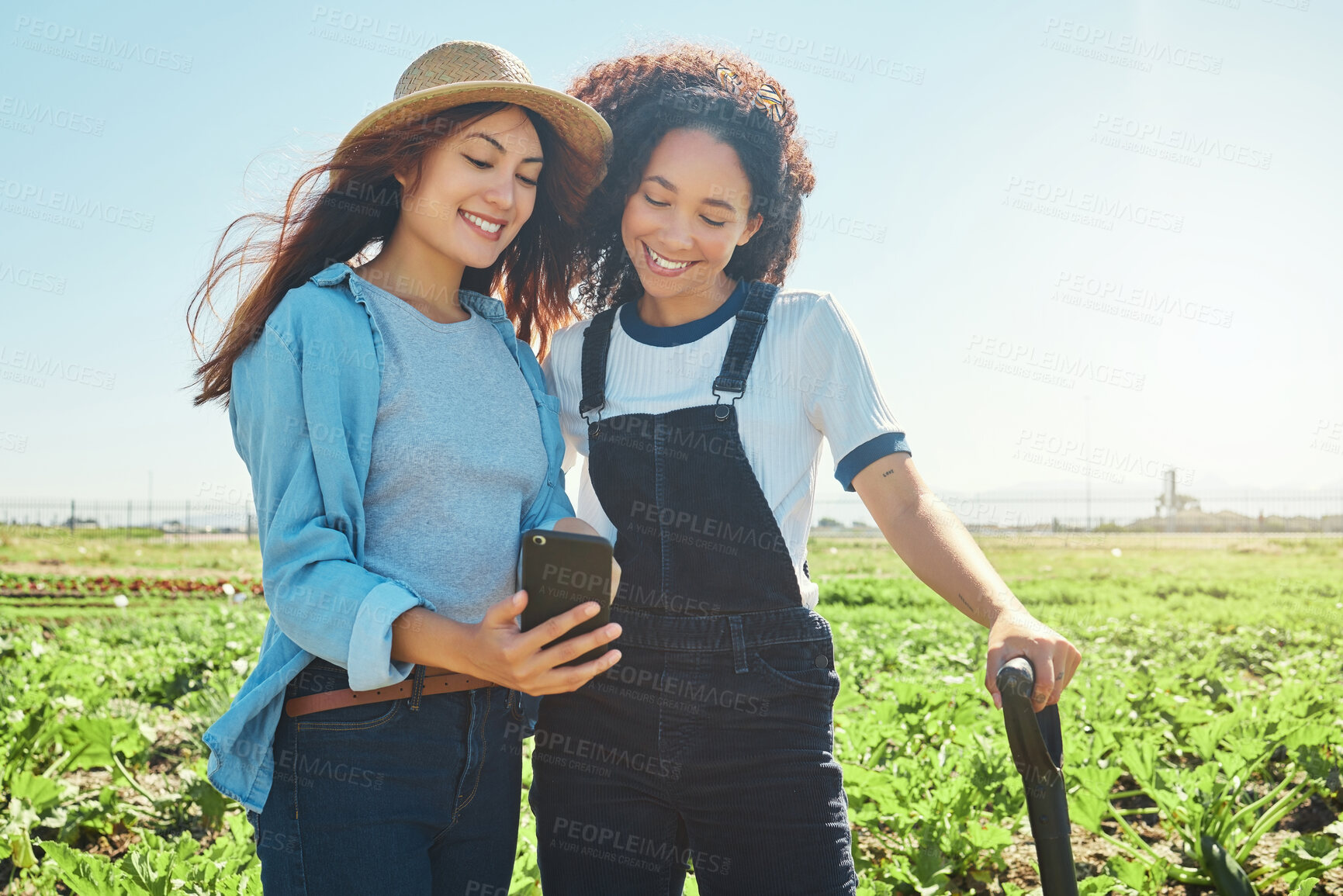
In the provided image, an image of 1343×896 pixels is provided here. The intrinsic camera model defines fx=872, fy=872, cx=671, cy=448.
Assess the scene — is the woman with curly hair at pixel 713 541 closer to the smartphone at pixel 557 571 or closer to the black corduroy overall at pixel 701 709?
the black corduroy overall at pixel 701 709

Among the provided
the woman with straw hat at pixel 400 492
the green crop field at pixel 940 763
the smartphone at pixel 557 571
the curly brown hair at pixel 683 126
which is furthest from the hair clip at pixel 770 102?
the green crop field at pixel 940 763

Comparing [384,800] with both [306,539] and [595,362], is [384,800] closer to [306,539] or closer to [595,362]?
[306,539]

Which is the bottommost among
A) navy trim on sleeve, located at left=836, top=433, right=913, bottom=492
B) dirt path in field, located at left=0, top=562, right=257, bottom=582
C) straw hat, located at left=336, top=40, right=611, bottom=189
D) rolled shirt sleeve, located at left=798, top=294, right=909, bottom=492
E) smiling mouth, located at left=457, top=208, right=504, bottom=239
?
dirt path in field, located at left=0, top=562, right=257, bottom=582

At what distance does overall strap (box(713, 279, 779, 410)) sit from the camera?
168cm

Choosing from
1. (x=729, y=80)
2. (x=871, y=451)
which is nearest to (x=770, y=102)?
(x=729, y=80)

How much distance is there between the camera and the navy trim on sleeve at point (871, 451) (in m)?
1.60

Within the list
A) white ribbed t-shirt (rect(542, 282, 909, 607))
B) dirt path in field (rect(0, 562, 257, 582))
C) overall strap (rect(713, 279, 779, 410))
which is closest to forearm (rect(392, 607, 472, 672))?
white ribbed t-shirt (rect(542, 282, 909, 607))

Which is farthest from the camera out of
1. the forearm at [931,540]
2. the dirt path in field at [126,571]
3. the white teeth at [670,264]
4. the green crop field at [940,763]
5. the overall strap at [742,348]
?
the dirt path in field at [126,571]

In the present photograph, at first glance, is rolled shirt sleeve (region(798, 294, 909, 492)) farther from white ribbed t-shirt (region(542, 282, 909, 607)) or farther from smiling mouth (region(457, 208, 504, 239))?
smiling mouth (region(457, 208, 504, 239))

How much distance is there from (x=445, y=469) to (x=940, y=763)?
7.37 ft

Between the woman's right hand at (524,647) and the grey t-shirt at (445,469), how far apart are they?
29cm

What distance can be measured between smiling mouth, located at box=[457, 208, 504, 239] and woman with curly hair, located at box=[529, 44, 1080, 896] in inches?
12.1

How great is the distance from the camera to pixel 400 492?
1.47m

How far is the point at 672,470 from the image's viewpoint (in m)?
1.67
